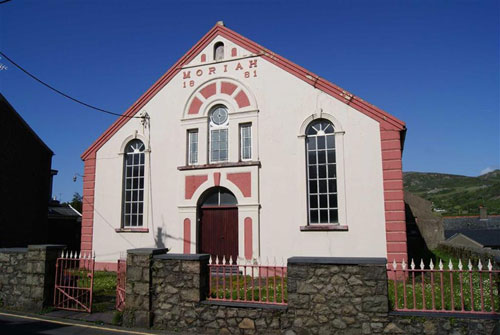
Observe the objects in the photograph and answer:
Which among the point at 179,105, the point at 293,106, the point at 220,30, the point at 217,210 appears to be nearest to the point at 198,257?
the point at 217,210

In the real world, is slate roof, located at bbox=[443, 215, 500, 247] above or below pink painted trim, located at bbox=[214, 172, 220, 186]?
below

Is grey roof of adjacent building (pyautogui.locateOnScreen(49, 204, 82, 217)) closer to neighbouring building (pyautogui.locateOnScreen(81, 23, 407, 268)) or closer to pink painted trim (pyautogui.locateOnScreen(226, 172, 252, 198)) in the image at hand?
neighbouring building (pyautogui.locateOnScreen(81, 23, 407, 268))

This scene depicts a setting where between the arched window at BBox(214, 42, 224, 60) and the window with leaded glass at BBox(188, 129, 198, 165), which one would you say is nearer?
the window with leaded glass at BBox(188, 129, 198, 165)

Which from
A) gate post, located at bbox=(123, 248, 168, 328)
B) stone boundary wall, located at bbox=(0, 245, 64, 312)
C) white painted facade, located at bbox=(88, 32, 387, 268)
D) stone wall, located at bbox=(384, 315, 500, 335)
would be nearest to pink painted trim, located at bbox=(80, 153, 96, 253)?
white painted facade, located at bbox=(88, 32, 387, 268)

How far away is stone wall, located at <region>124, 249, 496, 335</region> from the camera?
6.59 m

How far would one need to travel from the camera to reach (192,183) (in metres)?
14.5

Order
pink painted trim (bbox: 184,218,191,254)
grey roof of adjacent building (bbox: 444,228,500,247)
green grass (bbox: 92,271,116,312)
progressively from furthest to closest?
grey roof of adjacent building (bbox: 444,228,500,247)
pink painted trim (bbox: 184,218,191,254)
green grass (bbox: 92,271,116,312)

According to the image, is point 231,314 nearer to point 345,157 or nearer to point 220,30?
point 345,157

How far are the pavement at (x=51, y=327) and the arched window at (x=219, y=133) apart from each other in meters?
7.69

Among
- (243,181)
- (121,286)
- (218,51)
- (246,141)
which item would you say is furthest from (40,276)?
(218,51)

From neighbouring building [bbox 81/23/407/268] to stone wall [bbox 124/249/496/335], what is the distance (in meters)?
5.56

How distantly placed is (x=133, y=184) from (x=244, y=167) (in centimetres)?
495

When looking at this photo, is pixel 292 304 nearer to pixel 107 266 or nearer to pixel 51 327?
pixel 51 327

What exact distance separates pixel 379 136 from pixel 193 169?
22.5ft
